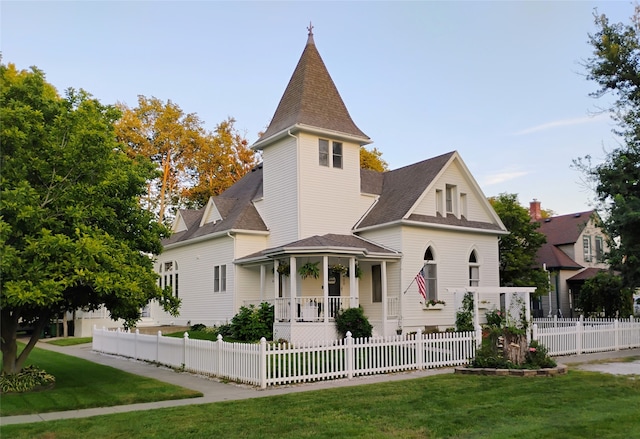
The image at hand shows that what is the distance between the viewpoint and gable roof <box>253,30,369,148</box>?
25.3 metres

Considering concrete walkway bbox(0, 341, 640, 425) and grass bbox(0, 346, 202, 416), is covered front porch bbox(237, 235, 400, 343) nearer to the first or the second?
concrete walkway bbox(0, 341, 640, 425)

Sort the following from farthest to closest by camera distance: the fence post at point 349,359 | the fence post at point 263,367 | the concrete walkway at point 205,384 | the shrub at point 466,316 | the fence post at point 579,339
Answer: the shrub at point 466,316
the fence post at point 579,339
the fence post at point 349,359
the fence post at point 263,367
the concrete walkway at point 205,384

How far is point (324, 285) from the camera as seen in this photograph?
67.8 feet

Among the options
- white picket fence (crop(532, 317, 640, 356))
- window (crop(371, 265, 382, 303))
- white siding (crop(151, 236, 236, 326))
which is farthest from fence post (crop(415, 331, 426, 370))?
white siding (crop(151, 236, 236, 326))

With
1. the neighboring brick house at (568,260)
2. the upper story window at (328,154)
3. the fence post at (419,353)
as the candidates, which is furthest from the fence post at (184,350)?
the neighboring brick house at (568,260)

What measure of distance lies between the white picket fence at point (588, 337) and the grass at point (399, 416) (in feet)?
20.6

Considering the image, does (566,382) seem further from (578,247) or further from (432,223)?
(578,247)

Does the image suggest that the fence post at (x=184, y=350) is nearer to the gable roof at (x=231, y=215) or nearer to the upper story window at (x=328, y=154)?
the gable roof at (x=231, y=215)

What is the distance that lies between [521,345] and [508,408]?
5.15 meters

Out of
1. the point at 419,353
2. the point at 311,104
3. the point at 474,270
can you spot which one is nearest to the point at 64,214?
the point at 419,353

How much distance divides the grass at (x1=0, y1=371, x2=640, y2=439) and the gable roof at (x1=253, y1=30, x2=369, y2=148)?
14592 millimetres

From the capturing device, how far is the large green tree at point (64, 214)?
444 inches

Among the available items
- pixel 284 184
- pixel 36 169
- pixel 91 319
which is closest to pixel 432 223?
pixel 284 184

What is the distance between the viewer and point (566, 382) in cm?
1343
